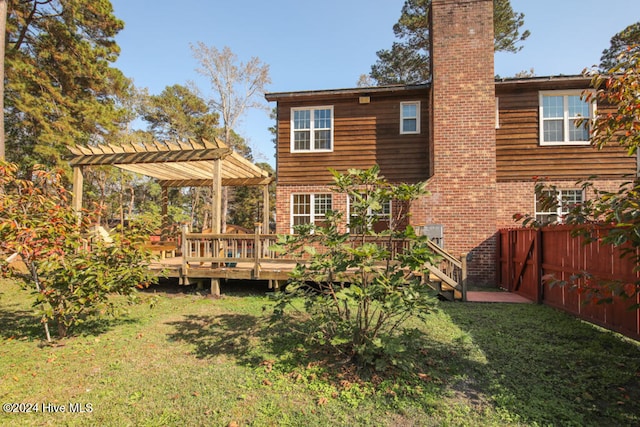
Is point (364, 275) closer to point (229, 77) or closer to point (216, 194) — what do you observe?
point (216, 194)

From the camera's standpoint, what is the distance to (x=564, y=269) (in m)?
6.04

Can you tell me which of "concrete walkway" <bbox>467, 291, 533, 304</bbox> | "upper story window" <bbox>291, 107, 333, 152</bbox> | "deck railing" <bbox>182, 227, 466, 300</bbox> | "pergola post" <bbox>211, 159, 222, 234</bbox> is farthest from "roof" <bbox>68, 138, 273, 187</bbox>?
"concrete walkway" <bbox>467, 291, 533, 304</bbox>

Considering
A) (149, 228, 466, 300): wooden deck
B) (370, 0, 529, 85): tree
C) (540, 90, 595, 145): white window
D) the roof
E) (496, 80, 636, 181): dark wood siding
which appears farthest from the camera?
(370, 0, 529, 85): tree

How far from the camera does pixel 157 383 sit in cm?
346

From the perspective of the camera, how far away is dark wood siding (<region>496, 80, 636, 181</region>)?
979 centimetres

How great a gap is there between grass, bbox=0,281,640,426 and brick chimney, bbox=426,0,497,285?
4262 millimetres

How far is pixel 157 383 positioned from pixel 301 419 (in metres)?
1.72

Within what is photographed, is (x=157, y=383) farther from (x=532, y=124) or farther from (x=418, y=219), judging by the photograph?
(x=532, y=124)

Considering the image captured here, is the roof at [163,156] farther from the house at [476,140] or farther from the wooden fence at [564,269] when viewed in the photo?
the wooden fence at [564,269]

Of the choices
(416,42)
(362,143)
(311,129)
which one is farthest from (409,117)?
(416,42)

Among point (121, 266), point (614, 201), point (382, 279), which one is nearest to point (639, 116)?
point (614, 201)

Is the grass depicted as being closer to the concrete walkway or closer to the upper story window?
the concrete walkway

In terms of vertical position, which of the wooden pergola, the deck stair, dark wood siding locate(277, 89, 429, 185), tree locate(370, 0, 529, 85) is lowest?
the deck stair

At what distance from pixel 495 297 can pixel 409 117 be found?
626 cm
